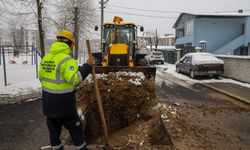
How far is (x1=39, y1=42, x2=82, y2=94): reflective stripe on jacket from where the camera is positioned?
351 cm

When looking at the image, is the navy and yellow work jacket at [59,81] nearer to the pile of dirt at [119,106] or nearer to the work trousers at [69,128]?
the work trousers at [69,128]

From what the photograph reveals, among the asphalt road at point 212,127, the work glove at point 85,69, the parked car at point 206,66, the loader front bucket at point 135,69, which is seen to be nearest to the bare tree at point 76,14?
Result: the parked car at point 206,66

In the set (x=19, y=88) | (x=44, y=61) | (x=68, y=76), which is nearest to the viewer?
(x=68, y=76)

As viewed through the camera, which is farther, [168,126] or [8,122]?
[8,122]

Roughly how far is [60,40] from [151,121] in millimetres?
3128

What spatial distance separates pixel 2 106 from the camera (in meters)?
7.97

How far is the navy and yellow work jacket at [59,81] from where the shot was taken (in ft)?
11.6

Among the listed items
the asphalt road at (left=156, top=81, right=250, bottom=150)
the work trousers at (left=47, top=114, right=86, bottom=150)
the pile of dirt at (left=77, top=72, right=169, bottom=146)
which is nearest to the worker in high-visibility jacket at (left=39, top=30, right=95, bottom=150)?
the work trousers at (left=47, top=114, right=86, bottom=150)

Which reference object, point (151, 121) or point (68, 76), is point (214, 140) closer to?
point (151, 121)

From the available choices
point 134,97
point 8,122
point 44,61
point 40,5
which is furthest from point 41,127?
point 40,5

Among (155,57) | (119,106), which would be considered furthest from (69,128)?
(155,57)

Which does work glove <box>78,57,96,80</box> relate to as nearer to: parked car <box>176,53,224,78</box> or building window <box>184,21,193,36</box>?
parked car <box>176,53,224,78</box>

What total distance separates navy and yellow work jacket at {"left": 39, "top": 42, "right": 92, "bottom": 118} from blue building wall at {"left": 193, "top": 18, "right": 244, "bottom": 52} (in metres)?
30.5

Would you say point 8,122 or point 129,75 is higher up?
point 129,75
